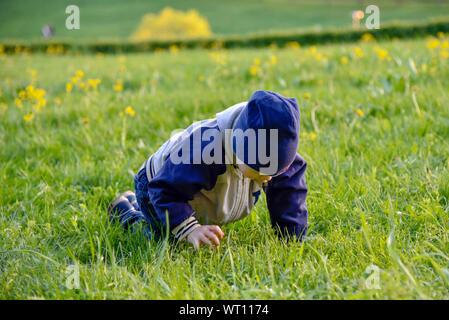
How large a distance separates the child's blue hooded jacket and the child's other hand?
0.03 m

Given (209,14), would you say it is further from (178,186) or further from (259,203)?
(178,186)

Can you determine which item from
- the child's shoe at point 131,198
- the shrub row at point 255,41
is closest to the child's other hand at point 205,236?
the child's shoe at point 131,198

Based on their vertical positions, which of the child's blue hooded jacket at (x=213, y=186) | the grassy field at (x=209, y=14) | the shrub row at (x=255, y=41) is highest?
the grassy field at (x=209, y=14)

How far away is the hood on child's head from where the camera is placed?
1593 millimetres

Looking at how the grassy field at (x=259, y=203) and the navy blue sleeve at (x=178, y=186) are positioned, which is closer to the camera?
the grassy field at (x=259, y=203)

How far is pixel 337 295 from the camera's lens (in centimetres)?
150

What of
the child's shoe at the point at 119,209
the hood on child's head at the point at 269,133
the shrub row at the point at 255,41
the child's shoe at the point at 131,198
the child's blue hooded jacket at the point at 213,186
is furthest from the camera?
the shrub row at the point at 255,41

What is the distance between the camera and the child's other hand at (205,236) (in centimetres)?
183

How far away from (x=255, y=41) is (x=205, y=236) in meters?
14.0

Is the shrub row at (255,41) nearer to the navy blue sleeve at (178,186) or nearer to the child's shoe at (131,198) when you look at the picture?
the child's shoe at (131,198)

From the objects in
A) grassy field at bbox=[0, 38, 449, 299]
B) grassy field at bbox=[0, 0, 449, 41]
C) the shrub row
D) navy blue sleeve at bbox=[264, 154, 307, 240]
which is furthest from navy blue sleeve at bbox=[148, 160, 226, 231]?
grassy field at bbox=[0, 0, 449, 41]

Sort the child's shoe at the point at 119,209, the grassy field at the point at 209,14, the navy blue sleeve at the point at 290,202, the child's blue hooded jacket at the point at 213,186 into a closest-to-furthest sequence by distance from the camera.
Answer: the child's blue hooded jacket at the point at 213,186
the navy blue sleeve at the point at 290,202
the child's shoe at the point at 119,209
the grassy field at the point at 209,14

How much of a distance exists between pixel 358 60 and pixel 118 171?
12.8 ft

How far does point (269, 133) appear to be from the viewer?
5.25 feet
